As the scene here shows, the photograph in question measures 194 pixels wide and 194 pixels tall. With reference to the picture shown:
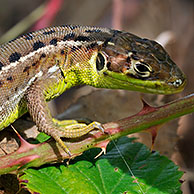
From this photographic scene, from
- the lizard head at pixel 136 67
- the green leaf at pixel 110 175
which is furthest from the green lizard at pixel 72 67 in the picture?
the green leaf at pixel 110 175

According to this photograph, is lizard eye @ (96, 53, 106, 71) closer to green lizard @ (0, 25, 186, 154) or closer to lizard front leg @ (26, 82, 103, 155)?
green lizard @ (0, 25, 186, 154)

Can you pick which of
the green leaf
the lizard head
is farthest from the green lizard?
the green leaf

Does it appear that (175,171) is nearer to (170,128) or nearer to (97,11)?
(170,128)

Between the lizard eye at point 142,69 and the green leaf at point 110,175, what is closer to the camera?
the green leaf at point 110,175

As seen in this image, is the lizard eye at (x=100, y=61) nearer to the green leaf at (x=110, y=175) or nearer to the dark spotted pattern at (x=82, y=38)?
the dark spotted pattern at (x=82, y=38)

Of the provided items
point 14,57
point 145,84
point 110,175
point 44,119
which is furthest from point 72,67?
point 110,175

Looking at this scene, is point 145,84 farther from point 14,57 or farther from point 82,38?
point 14,57
